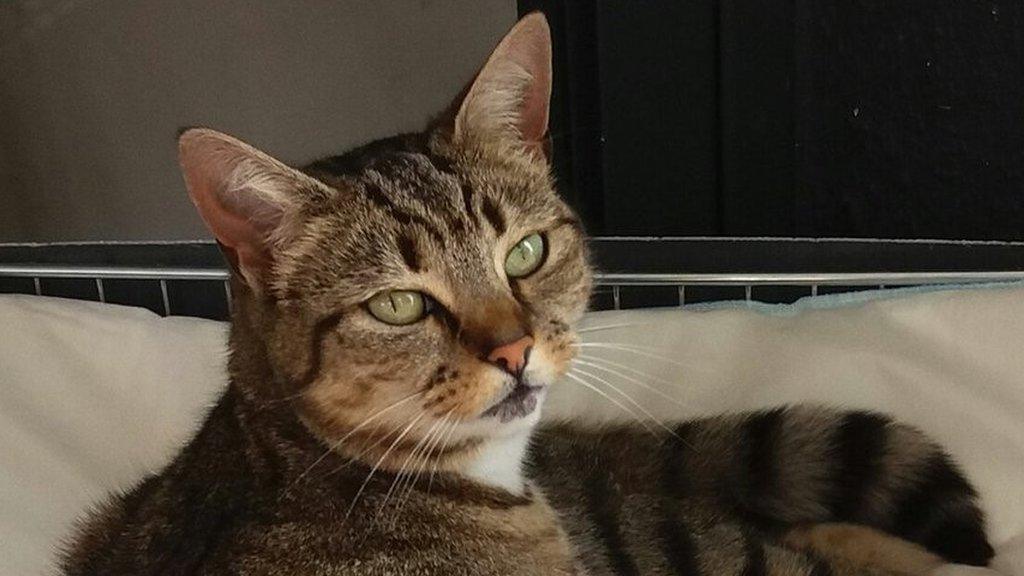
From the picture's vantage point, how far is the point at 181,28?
2.07 meters

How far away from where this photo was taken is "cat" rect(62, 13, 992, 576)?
3.06ft

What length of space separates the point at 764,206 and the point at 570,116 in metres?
0.33

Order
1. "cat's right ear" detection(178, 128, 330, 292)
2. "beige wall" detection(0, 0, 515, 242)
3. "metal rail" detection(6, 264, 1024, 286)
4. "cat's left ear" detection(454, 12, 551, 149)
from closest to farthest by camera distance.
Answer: "cat's right ear" detection(178, 128, 330, 292)
"cat's left ear" detection(454, 12, 551, 149)
"metal rail" detection(6, 264, 1024, 286)
"beige wall" detection(0, 0, 515, 242)

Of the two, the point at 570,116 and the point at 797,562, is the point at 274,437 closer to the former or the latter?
the point at 797,562

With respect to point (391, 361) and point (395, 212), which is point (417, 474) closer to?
point (391, 361)

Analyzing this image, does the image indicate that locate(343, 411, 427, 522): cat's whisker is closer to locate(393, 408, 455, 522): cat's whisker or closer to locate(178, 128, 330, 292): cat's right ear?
locate(393, 408, 455, 522): cat's whisker

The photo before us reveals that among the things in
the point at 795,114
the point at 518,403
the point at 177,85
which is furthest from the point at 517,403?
the point at 177,85

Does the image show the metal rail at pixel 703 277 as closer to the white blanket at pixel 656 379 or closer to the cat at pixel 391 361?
the white blanket at pixel 656 379

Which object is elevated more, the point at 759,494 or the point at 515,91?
the point at 515,91

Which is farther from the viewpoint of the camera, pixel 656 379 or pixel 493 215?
pixel 656 379

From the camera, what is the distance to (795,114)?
1.75m

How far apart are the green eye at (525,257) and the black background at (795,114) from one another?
0.77 metres

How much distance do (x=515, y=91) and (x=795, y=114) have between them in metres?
0.81

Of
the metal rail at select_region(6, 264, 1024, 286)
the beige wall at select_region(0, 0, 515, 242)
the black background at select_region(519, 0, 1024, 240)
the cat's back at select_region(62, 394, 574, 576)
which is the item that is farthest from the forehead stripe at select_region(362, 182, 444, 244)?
the beige wall at select_region(0, 0, 515, 242)
